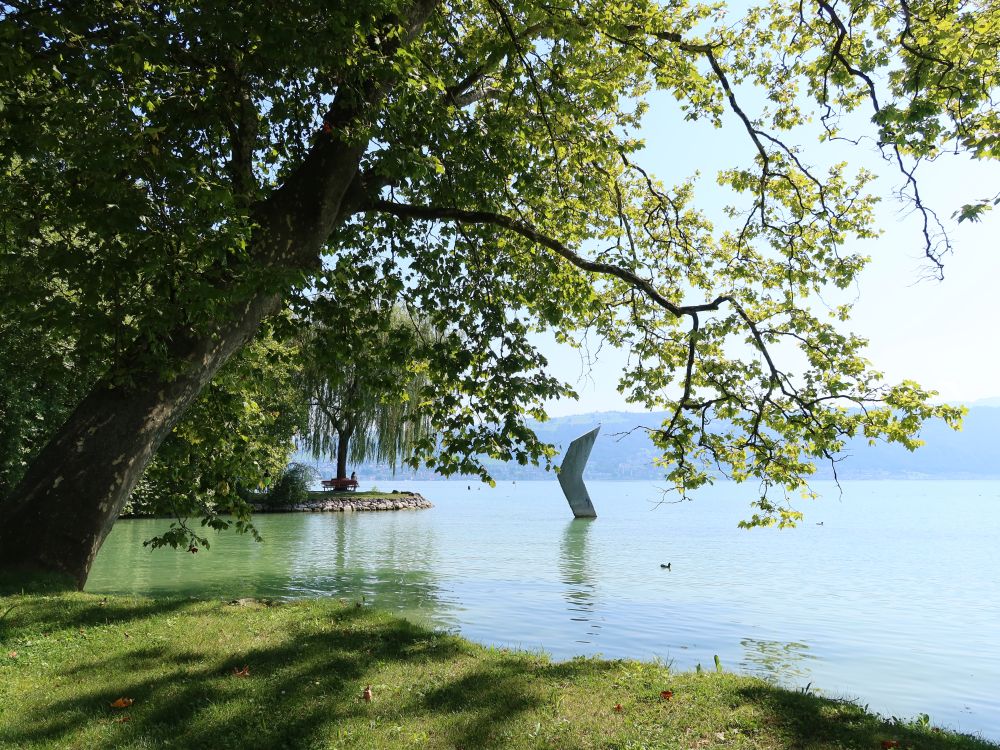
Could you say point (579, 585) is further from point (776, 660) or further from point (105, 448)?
point (105, 448)

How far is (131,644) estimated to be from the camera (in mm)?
6082

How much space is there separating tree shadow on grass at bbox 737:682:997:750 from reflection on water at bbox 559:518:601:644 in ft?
20.2

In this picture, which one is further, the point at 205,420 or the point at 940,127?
the point at 205,420

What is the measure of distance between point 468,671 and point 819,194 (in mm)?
8157

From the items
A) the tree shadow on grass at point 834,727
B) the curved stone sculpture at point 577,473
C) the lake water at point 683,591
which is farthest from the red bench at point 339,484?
the tree shadow on grass at point 834,727

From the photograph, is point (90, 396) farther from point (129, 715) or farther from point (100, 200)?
point (129, 715)

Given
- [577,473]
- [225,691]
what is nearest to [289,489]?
[577,473]

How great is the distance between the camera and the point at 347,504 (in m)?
43.0

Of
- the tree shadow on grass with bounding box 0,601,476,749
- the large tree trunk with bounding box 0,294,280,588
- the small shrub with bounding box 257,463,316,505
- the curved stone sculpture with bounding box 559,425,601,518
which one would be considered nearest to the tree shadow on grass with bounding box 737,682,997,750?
the tree shadow on grass with bounding box 0,601,476,749

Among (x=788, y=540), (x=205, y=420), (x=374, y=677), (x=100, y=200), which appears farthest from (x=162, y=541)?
(x=788, y=540)

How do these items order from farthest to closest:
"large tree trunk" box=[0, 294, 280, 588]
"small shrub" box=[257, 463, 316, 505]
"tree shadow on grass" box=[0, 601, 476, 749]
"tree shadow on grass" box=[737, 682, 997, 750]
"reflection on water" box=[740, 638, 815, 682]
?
"small shrub" box=[257, 463, 316, 505] → "reflection on water" box=[740, 638, 815, 682] → "large tree trunk" box=[0, 294, 280, 588] → "tree shadow on grass" box=[737, 682, 997, 750] → "tree shadow on grass" box=[0, 601, 476, 749]

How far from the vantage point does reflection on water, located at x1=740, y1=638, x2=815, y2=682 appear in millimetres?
9734

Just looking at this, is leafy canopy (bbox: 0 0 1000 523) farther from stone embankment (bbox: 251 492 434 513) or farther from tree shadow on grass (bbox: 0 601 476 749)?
stone embankment (bbox: 251 492 434 513)

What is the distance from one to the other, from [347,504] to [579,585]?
28131 millimetres
